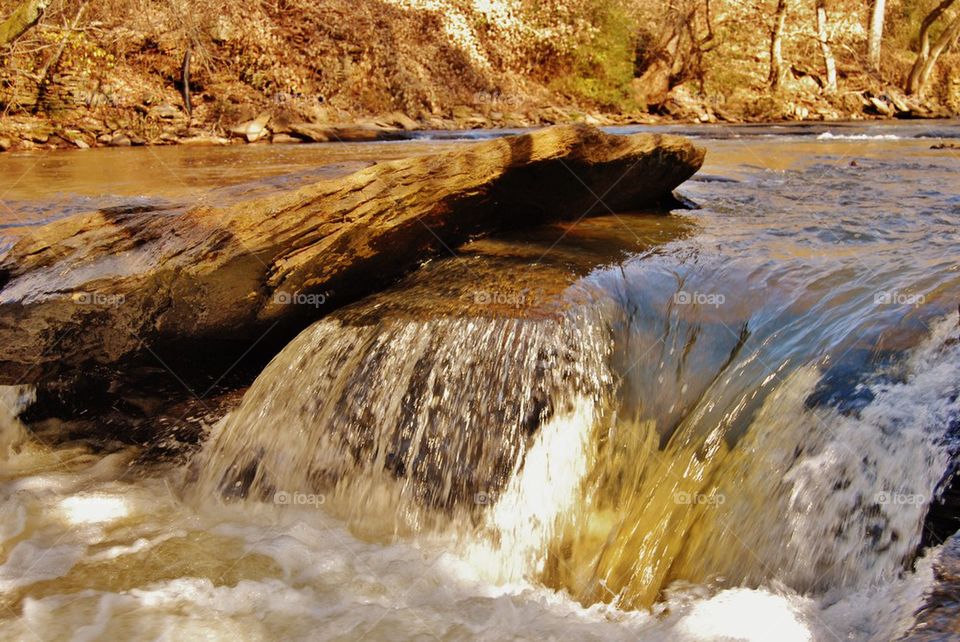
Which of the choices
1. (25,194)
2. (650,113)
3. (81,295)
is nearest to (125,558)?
(81,295)

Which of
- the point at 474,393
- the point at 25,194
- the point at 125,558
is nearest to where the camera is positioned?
the point at 125,558

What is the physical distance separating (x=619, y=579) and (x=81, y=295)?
2.80 m

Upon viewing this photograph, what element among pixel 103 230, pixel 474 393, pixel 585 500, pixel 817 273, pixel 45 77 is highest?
pixel 45 77

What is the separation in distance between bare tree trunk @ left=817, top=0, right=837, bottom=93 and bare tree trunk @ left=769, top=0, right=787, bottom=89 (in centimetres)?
125

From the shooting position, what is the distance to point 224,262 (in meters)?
3.63

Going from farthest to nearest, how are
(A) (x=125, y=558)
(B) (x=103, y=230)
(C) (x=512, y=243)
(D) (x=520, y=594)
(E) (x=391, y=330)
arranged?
(C) (x=512, y=243) < (B) (x=103, y=230) < (E) (x=391, y=330) < (A) (x=125, y=558) < (D) (x=520, y=594)

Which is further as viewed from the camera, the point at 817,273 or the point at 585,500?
the point at 817,273

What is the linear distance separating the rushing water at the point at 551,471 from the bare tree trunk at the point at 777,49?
55.7 feet

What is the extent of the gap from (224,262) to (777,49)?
763 inches

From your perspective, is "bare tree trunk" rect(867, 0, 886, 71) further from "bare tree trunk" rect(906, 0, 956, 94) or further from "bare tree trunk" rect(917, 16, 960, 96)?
"bare tree trunk" rect(917, 16, 960, 96)

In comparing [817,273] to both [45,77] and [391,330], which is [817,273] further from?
[45,77]

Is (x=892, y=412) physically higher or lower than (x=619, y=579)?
higher

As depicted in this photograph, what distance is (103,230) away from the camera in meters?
3.82

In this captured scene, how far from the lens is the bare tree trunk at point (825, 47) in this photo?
63.9 feet
